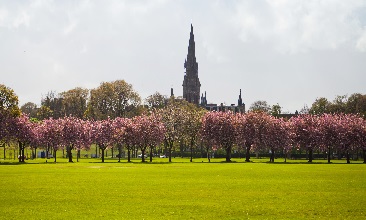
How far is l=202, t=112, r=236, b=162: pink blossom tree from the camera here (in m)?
118

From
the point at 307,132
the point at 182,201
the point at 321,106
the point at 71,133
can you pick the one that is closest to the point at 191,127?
the point at 307,132

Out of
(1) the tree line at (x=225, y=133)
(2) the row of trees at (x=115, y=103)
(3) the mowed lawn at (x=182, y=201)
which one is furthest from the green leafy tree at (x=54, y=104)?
(3) the mowed lawn at (x=182, y=201)

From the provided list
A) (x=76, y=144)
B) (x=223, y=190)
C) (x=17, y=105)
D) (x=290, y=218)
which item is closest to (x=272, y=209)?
(x=290, y=218)

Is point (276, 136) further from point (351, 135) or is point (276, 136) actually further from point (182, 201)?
point (182, 201)

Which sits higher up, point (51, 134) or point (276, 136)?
point (51, 134)

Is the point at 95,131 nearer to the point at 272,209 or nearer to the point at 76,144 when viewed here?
the point at 76,144

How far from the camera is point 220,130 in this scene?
118 m

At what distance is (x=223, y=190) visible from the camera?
124ft

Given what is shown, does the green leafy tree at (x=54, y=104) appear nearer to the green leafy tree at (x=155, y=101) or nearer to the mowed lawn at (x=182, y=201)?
the green leafy tree at (x=155, y=101)

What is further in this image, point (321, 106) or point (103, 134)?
point (321, 106)

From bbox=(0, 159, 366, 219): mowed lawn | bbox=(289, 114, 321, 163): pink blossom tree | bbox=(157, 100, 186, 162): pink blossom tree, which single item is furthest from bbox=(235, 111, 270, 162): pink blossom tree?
bbox=(0, 159, 366, 219): mowed lawn

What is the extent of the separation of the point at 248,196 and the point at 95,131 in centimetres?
9121

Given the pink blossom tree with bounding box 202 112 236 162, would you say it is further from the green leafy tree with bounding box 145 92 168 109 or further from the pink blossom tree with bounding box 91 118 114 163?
the green leafy tree with bounding box 145 92 168 109

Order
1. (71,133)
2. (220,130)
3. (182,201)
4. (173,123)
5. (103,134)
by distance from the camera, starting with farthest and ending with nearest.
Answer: (173,123) < (103,134) < (220,130) < (71,133) < (182,201)
